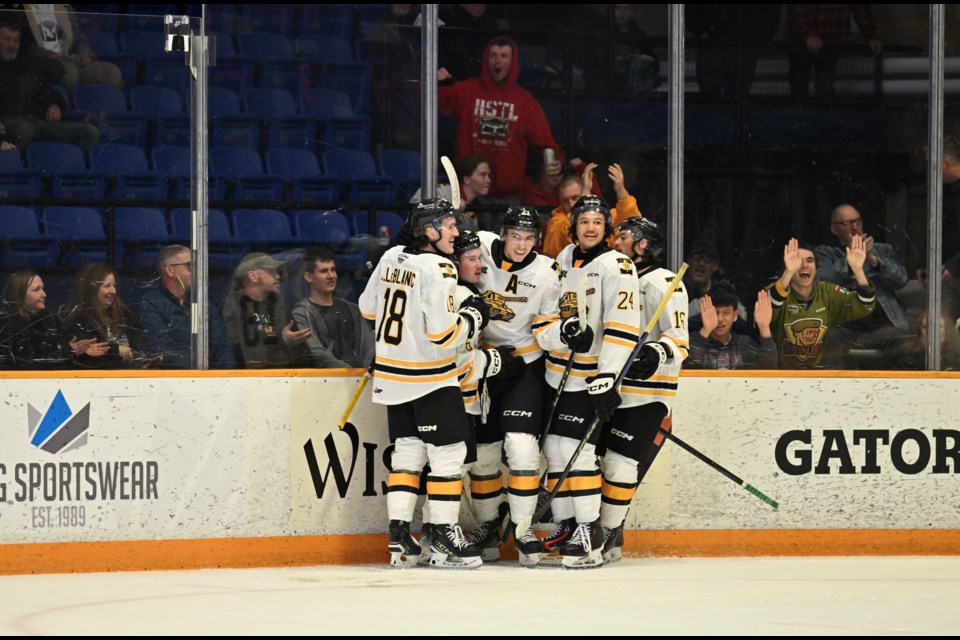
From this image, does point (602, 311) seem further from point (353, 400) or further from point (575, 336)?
point (353, 400)

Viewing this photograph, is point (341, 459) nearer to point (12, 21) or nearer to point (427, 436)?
point (427, 436)

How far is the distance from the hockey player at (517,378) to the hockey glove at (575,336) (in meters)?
0.06

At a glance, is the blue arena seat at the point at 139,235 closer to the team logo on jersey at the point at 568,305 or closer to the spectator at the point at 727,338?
the team logo on jersey at the point at 568,305

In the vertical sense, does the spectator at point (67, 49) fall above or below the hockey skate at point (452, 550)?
above

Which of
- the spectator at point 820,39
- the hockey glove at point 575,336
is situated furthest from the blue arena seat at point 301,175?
the spectator at point 820,39

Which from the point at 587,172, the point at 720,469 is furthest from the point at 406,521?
the point at 587,172

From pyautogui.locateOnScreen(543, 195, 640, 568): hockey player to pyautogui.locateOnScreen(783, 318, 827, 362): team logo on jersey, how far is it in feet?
2.77

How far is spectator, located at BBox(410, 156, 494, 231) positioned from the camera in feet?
17.5

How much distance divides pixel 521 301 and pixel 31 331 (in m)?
1.72

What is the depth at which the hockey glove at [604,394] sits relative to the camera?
4.87 metres

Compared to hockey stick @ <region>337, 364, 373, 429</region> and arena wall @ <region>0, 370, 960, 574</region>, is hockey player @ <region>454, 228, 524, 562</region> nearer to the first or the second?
arena wall @ <region>0, 370, 960, 574</region>

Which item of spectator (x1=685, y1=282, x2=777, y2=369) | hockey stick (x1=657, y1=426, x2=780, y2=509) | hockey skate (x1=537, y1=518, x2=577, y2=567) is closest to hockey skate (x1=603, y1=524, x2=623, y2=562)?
hockey skate (x1=537, y1=518, x2=577, y2=567)

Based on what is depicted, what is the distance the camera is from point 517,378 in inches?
200

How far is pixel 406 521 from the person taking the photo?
192 inches
